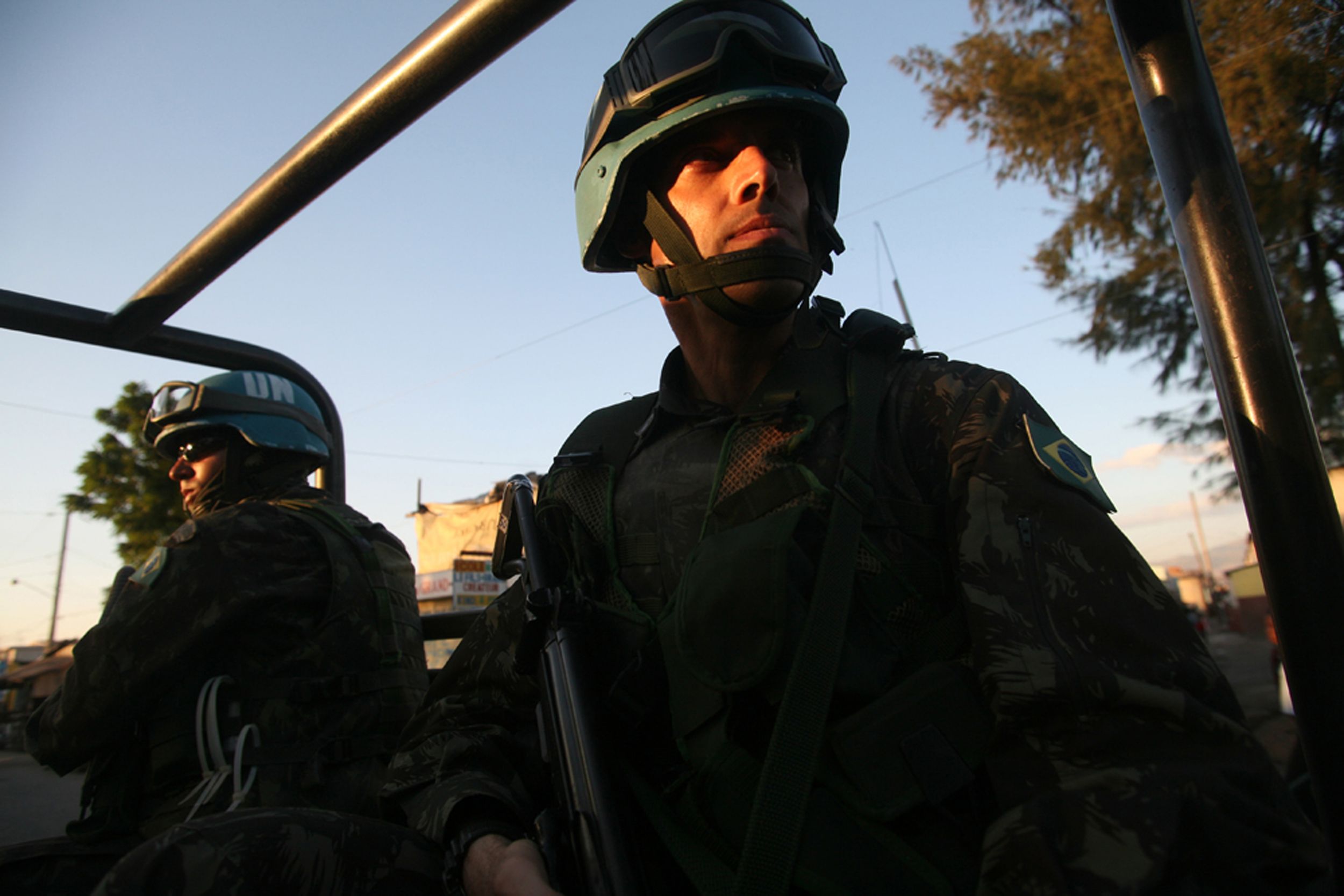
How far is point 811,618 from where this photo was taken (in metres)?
1.28

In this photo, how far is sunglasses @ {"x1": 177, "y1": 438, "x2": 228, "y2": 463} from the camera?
131 inches

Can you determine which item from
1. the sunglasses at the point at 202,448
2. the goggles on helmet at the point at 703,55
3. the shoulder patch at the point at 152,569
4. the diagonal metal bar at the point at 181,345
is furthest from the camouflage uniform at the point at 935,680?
the sunglasses at the point at 202,448

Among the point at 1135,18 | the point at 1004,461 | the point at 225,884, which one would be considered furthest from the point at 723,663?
the point at 1135,18

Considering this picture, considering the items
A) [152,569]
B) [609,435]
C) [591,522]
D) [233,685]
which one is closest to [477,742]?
[591,522]

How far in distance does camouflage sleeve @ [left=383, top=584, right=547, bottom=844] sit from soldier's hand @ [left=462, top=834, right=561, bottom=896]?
0.34 ft

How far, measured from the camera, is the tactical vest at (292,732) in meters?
2.50

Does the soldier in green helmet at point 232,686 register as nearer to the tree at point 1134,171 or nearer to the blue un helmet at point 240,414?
the blue un helmet at point 240,414

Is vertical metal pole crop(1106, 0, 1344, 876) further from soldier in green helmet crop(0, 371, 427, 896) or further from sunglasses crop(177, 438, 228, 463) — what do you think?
sunglasses crop(177, 438, 228, 463)

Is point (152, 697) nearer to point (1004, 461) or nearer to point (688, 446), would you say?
point (688, 446)

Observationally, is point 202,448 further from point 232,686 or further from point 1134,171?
point 1134,171

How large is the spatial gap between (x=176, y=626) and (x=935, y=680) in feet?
7.42

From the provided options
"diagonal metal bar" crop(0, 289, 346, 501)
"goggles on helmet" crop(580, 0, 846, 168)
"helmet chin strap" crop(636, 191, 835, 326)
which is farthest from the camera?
"diagonal metal bar" crop(0, 289, 346, 501)

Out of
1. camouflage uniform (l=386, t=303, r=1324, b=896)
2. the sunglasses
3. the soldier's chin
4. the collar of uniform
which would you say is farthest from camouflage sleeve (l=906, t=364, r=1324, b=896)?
the sunglasses

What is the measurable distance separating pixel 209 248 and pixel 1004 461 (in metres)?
1.91
